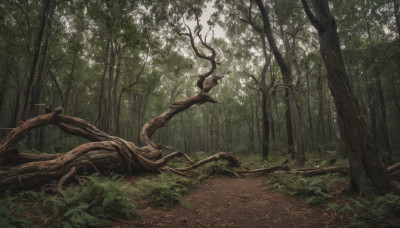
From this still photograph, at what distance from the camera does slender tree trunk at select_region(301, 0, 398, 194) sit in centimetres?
362

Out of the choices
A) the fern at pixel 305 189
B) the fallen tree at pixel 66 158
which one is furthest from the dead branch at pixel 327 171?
the fallen tree at pixel 66 158

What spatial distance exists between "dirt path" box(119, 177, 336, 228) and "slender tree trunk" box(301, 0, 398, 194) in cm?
131

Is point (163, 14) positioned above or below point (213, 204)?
above

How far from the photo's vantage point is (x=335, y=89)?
13.5 ft

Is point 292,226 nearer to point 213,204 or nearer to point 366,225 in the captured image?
point 366,225

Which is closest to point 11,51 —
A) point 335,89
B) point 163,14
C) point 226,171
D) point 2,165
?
point 163,14

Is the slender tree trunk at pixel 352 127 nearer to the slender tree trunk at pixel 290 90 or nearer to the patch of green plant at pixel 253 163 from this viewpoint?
the slender tree trunk at pixel 290 90

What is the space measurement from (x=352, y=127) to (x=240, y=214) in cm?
314

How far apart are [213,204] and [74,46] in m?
17.1

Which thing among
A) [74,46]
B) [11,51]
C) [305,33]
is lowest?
[11,51]

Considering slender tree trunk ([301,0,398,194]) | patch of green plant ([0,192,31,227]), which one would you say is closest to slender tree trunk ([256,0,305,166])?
slender tree trunk ([301,0,398,194])

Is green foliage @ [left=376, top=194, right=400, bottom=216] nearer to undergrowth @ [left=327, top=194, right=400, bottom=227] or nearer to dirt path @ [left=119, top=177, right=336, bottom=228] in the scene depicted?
undergrowth @ [left=327, top=194, right=400, bottom=227]

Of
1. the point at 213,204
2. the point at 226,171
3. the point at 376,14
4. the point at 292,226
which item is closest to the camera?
the point at 292,226

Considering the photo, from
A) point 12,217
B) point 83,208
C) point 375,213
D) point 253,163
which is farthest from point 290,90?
point 12,217
